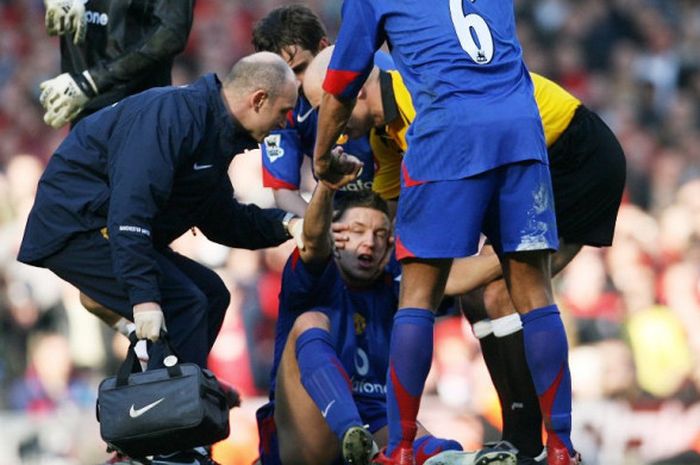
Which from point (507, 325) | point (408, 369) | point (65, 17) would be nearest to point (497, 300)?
point (507, 325)

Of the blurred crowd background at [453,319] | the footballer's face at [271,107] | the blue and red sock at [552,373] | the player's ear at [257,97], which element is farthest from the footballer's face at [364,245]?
the blurred crowd background at [453,319]

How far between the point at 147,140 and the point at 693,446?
5517 millimetres

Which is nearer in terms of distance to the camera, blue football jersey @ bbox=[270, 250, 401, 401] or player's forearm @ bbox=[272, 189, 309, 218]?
blue football jersey @ bbox=[270, 250, 401, 401]

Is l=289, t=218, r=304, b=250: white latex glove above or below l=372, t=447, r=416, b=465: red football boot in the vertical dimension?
above

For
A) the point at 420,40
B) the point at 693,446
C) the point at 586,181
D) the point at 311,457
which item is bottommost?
the point at 693,446

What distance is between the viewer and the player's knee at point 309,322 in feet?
22.7

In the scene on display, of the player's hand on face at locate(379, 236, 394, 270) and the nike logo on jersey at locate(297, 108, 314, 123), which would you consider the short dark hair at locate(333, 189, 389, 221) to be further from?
the nike logo on jersey at locate(297, 108, 314, 123)

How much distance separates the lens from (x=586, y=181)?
7094 millimetres

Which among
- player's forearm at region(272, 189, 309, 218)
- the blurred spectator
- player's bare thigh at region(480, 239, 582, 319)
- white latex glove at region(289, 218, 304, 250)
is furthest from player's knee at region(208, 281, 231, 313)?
the blurred spectator

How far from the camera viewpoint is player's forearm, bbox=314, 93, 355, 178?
6.18 m

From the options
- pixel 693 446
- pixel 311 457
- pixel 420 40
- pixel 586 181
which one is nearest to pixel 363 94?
pixel 420 40

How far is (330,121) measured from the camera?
20.4ft

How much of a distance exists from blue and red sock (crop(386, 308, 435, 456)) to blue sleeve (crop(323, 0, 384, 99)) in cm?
87

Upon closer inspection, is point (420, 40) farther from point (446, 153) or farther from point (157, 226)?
point (157, 226)
